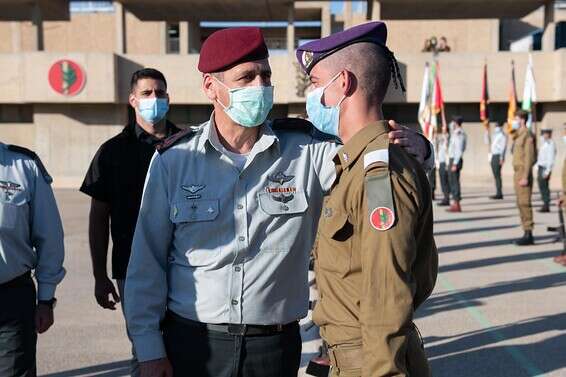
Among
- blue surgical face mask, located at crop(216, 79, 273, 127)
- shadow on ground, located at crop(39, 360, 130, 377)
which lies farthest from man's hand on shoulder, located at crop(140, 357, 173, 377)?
shadow on ground, located at crop(39, 360, 130, 377)

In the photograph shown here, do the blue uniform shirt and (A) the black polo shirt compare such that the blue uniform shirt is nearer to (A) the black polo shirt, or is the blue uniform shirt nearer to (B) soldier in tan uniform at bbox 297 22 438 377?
(B) soldier in tan uniform at bbox 297 22 438 377

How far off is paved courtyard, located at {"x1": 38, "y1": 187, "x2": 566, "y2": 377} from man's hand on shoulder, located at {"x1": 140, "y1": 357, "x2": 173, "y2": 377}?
2.75m

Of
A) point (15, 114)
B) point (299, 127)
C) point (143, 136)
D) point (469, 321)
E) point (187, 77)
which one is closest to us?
point (299, 127)

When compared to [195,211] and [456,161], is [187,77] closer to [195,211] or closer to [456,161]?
[456,161]

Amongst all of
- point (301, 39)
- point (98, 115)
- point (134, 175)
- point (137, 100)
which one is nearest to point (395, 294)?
point (134, 175)

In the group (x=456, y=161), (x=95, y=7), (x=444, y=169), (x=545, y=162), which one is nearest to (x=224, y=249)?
(x=456, y=161)

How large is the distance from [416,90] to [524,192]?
14681 mm

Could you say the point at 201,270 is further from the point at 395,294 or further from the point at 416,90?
the point at 416,90

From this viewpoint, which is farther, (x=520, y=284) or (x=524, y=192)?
(x=524, y=192)

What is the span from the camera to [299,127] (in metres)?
2.59

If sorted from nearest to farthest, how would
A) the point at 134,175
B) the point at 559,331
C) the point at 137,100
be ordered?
the point at 134,175
the point at 137,100
the point at 559,331

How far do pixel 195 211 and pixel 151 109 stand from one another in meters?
1.63

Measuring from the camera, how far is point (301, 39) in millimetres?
34250

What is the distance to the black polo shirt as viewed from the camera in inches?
138
